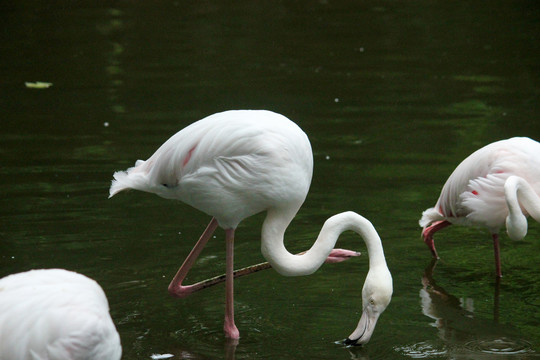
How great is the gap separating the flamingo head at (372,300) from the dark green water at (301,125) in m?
0.14

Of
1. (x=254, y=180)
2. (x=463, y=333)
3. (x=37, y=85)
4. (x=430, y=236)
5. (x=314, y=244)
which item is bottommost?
(x=463, y=333)

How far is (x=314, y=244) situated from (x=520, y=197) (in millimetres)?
1674

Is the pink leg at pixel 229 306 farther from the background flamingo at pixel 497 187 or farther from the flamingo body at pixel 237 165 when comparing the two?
the background flamingo at pixel 497 187

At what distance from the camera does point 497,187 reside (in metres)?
6.37

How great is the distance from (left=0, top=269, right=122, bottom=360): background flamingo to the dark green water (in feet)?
4.46

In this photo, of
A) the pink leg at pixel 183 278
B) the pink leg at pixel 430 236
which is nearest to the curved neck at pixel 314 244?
the pink leg at pixel 183 278

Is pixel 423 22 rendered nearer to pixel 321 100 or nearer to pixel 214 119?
A: pixel 321 100

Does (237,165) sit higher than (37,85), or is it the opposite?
(237,165)

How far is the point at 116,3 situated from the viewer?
54.6ft

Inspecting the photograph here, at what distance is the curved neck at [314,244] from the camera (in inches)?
211

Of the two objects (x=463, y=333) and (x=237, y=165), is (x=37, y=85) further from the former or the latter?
(x=463, y=333)

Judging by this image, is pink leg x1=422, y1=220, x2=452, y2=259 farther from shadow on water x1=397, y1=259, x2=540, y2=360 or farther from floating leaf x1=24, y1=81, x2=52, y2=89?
floating leaf x1=24, y1=81, x2=52, y2=89

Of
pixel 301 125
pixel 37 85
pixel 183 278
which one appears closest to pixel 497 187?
pixel 183 278

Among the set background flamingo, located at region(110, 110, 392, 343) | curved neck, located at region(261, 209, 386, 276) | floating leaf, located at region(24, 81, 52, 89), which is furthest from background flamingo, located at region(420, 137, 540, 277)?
floating leaf, located at region(24, 81, 52, 89)
